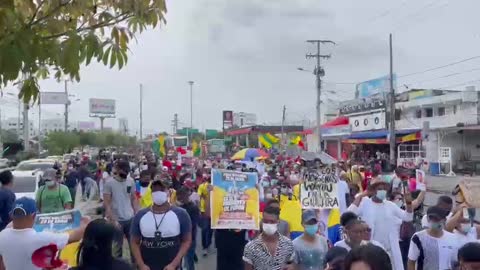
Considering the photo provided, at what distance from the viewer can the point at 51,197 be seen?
9.05 metres

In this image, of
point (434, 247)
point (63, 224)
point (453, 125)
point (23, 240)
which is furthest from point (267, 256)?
point (453, 125)

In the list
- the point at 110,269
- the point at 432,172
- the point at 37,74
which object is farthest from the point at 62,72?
the point at 432,172

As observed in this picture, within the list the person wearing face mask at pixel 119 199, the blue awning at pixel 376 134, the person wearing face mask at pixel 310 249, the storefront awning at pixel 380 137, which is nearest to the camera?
the person wearing face mask at pixel 310 249

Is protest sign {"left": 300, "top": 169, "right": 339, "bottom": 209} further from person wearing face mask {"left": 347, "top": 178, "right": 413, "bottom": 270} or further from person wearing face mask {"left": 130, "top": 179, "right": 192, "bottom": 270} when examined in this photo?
person wearing face mask {"left": 130, "top": 179, "right": 192, "bottom": 270}

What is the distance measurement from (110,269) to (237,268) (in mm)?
4735

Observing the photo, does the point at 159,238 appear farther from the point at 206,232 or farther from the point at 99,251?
the point at 206,232

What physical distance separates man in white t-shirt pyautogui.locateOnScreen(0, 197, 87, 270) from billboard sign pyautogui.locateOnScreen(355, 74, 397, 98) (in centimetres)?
5775

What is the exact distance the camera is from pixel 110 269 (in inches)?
148

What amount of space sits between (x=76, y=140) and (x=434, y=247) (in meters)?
76.2

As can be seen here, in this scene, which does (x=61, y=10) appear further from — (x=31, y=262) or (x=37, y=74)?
(x=31, y=262)

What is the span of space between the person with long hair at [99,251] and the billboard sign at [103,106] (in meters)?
124

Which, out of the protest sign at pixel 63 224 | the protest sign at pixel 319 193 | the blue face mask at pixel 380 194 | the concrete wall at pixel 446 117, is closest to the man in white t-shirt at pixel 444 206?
the blue face mask at pixel 380 194

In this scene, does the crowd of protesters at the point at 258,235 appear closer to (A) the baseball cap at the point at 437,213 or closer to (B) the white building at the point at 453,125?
(A) the baseball cap at the point at 437,213

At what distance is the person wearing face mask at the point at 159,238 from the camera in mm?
6125
